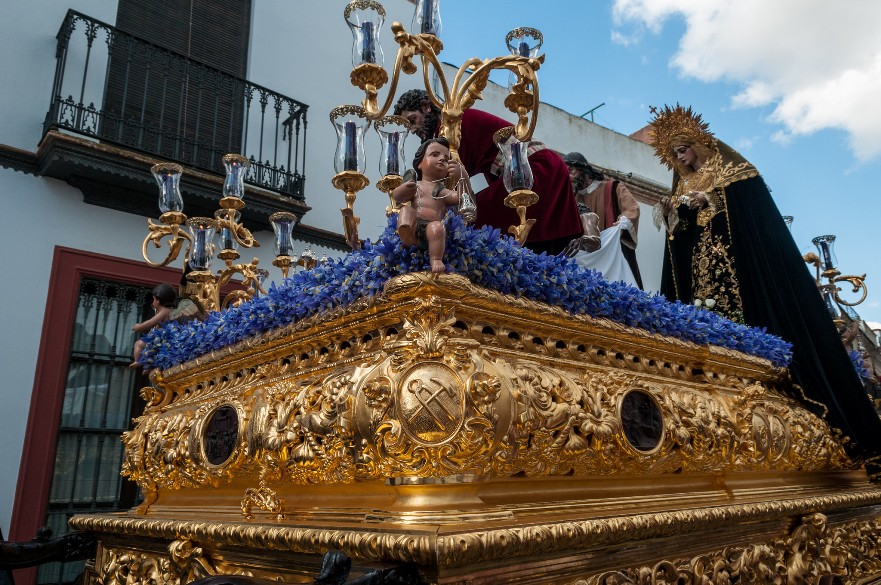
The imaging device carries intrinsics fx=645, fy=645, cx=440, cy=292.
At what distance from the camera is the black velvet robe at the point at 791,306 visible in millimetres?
3650

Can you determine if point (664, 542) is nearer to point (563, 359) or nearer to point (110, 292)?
point (563, 359)

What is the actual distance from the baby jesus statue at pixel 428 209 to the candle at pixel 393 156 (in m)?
0.81

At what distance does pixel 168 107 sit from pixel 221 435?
555 centimetres

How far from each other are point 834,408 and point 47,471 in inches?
234

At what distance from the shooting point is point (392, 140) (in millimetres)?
2934

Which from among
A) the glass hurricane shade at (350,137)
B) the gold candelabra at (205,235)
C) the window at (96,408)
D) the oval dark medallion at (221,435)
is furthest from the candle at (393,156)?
the window at (96,408)

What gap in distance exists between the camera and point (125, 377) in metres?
6.29

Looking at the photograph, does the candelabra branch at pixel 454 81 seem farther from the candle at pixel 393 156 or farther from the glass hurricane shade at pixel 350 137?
the candle at pixel 393 156

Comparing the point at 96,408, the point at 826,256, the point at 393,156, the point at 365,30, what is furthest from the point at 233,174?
the point at 826,256

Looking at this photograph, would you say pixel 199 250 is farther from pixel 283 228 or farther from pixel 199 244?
pixel 283 228

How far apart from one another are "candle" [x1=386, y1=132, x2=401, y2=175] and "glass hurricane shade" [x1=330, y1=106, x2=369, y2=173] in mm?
173

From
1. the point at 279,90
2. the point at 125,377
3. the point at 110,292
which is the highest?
the point at 279,90

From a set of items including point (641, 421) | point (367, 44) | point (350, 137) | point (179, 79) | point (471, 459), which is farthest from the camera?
point (179, 79)

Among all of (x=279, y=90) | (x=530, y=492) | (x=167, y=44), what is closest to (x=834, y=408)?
(x=530, y=492)
